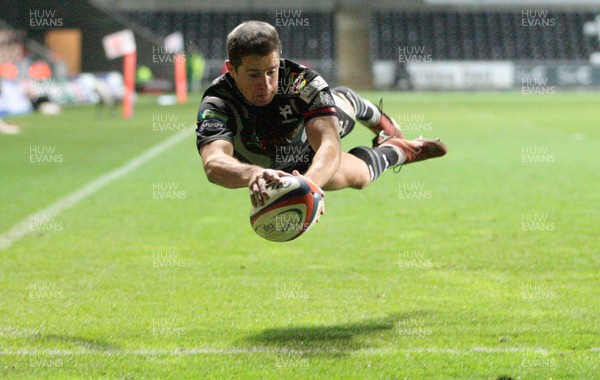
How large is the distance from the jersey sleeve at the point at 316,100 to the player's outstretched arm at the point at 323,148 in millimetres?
36

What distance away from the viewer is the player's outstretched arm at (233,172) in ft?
15.9

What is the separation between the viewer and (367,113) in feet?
25.4

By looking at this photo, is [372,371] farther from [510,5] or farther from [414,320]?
[510,5]

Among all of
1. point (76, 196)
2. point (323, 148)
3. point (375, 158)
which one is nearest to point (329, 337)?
point (323, 148)

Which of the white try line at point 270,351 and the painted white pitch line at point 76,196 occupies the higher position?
the white try line at point 270,351

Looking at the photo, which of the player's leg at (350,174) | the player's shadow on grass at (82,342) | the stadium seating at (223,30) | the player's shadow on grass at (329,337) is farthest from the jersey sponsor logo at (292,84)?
the stadium seating at (223,30)

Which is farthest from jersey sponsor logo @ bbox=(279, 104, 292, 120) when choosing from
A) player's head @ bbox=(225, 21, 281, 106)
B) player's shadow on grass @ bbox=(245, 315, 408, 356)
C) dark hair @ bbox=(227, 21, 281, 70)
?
player's shadow on grass @ bbox=(245, 315, 408, 356)

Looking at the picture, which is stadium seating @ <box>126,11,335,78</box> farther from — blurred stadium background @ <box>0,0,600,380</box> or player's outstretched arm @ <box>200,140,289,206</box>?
player's outstretched arm @ <box>200,140,289,206</box>

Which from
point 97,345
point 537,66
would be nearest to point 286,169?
point 97,345

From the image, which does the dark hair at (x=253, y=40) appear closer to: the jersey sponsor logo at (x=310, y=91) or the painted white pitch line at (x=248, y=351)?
the jersey sponsor logo at (x=310, y=91)

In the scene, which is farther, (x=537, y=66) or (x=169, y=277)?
(x=537, y=66)

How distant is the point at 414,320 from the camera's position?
18.4 feet

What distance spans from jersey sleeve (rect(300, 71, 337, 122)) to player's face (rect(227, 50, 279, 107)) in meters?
0.22

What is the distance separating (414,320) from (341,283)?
49.4 inches
